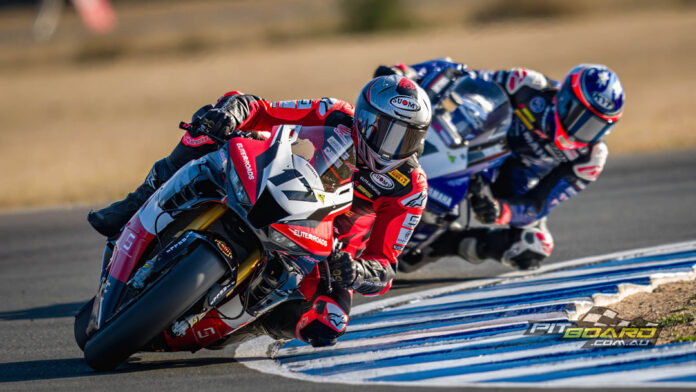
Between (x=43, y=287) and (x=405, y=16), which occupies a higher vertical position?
(x=43, y=287)

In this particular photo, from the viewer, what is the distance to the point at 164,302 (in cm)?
456

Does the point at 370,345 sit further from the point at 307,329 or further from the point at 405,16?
the point at 405,16

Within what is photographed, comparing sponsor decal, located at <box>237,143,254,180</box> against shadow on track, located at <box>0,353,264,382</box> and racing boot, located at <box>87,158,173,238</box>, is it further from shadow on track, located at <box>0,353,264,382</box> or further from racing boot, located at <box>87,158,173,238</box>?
shadow on track, located at <box>0,353,264,382</box>

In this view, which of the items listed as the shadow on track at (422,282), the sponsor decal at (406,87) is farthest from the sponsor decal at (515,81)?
the sponsor decal at (406,87)

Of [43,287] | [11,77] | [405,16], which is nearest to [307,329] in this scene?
[43,287]

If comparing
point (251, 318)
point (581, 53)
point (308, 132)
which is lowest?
point (581, 53)

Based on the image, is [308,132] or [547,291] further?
[547,291]

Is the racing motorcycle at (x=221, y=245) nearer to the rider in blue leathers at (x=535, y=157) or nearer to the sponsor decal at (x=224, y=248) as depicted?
the sponsor decal at (x=224, y=248)

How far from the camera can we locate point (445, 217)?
304 inches

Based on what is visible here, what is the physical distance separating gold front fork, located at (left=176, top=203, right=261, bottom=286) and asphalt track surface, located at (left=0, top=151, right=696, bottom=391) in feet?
2.11

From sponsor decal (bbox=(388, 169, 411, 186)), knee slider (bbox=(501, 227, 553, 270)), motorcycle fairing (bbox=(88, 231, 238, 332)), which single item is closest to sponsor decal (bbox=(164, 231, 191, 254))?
motorcycle fairing (bbox=(88, 231, 238, 332))

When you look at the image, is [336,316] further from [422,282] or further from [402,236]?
[422,282]

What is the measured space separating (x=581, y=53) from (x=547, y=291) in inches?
904

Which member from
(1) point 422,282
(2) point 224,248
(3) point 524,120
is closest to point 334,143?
(2) point 224,248
